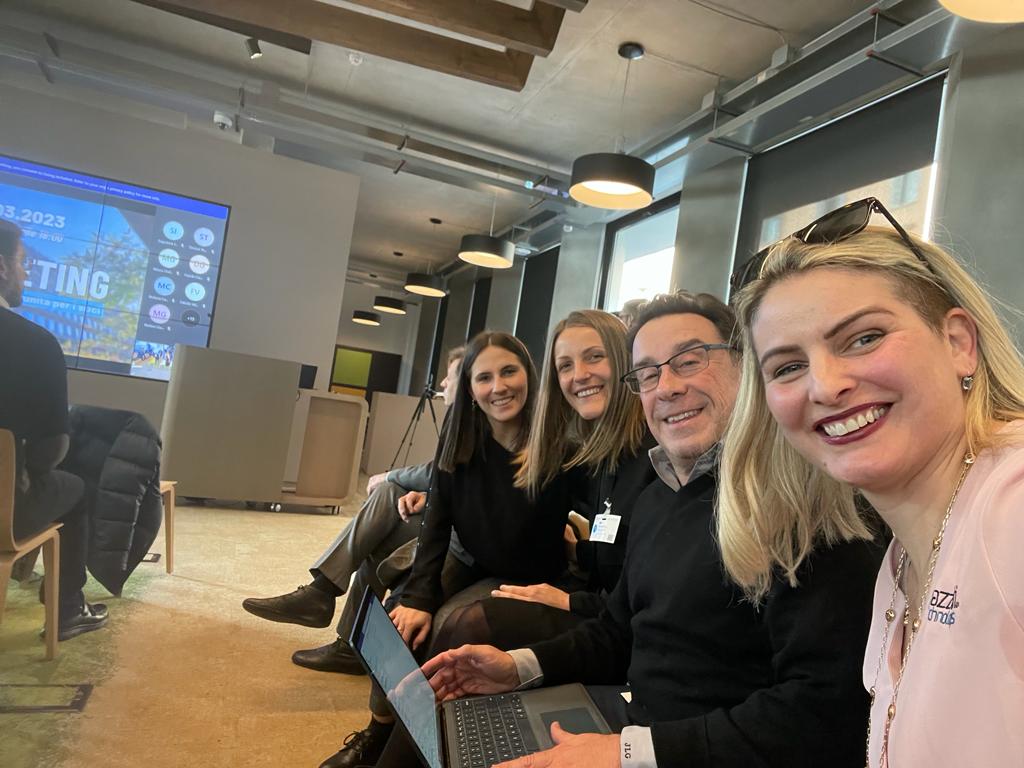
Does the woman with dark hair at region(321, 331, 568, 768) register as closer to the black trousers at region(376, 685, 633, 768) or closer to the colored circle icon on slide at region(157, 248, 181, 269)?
the black trousers at region(376, 685, 633, 768)

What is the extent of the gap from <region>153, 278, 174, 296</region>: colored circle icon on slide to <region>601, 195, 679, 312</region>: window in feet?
13.0

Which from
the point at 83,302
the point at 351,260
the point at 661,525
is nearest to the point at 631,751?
the point at 661,525

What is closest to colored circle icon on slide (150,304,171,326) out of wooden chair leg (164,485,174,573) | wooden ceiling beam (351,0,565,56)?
wooden chair leg (164,485,174,573)

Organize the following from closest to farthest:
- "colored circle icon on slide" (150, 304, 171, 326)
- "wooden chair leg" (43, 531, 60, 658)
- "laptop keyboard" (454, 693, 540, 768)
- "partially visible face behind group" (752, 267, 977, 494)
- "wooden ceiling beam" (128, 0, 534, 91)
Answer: "partially visible face behind group" (752, 267, 977, 494) → "laptop keyboard" (454, 693, 540, 768) → "wooden chair leg" (43, 531, 60, 658) → "wooden ceiling beam" (128, 0, 534, 91) → "colored circle icon on slide" (150, 304, 171, 326)

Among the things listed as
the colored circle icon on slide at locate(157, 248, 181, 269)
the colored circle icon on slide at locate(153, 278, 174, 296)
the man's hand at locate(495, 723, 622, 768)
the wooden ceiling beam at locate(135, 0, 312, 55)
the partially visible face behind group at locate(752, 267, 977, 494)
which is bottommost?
the man's hand at locate(495, 723, 622, 768)

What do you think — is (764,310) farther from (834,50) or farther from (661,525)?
(834,50)

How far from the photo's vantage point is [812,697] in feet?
2.77

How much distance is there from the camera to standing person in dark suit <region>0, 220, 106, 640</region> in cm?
118

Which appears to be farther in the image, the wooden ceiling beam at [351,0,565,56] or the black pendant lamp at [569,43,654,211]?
the black pendant lamp at [569,43,654,211]

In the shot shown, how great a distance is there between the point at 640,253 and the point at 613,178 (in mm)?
2470

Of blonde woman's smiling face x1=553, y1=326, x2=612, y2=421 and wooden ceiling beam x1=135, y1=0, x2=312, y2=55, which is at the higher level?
wooden ceiling beam x1=135, y1=0, x2=312, y2=55

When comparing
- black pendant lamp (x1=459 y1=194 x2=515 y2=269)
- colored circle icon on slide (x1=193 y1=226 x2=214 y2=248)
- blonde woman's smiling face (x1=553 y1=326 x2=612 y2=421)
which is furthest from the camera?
black pendant lamp (x1=459 y1=194 x2=515 y2=269)

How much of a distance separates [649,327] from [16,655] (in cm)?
157

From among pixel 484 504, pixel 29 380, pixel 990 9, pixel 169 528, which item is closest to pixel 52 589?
pixel 29 380
